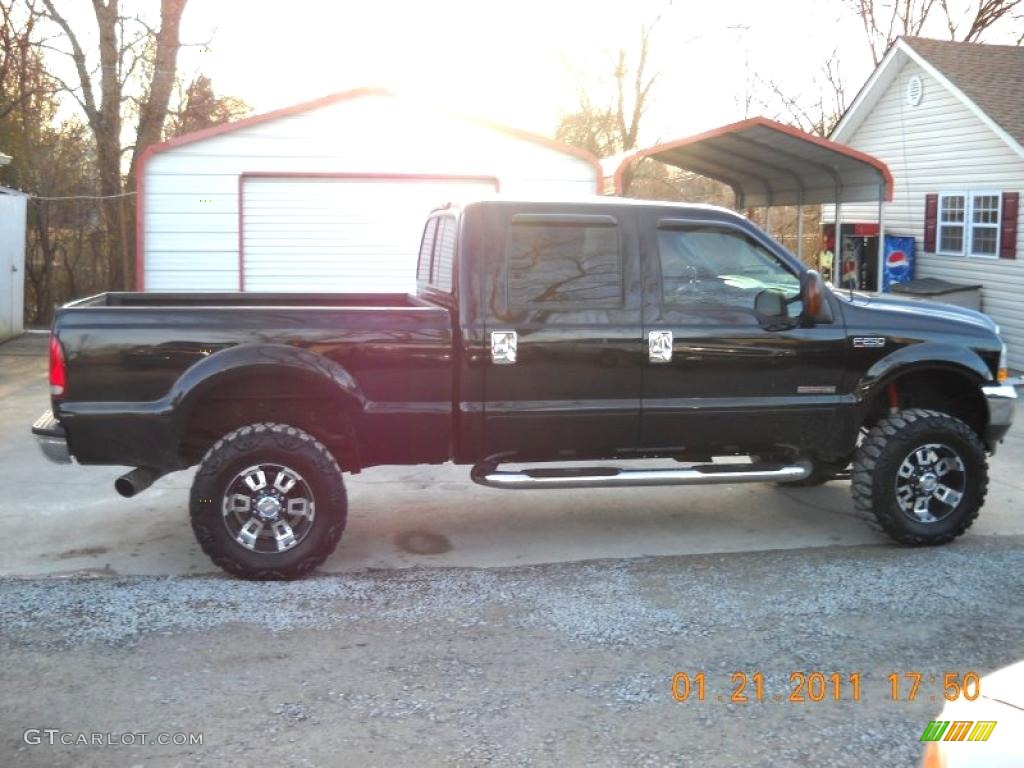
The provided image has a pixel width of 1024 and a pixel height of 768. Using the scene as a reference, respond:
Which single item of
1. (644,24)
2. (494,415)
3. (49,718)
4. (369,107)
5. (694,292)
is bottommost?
(49,718)

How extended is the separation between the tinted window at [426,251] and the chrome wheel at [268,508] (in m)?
1.85

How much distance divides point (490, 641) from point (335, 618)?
807mm

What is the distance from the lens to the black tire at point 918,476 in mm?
6234

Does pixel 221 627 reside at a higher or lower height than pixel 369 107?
lower

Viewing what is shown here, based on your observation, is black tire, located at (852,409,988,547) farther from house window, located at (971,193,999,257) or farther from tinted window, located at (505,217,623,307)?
house window, located at (971,193,999,257)

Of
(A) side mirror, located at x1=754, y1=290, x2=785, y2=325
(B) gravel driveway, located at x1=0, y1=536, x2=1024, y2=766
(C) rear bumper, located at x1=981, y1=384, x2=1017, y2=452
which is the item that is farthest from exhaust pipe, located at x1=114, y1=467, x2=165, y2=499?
(C) rear bumper, located at x1=981, y1=384, x2=1017, y2=452

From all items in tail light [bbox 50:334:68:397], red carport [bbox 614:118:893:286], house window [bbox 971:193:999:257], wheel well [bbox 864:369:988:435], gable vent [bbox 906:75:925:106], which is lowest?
wheel well [bbox 864:369:988:435]

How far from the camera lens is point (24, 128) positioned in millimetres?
20734

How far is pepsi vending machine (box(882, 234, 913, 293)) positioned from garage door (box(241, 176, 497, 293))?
286 inches

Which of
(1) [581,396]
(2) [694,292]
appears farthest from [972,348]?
(1) [581,396]

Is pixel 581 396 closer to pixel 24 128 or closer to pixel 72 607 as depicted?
pixel 72 607

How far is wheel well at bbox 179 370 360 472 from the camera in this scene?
578 cm

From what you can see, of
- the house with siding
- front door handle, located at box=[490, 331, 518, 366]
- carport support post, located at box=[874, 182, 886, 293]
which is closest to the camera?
front door handle, located at box=[490, 331, 518, 366]

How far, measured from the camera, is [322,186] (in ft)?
45.1
